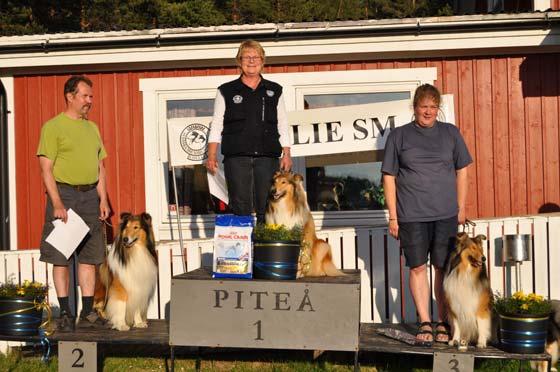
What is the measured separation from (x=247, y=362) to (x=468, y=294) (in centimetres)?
203

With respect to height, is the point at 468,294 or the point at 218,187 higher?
the point at 218,187

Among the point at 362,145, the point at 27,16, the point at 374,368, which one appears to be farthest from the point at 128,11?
the point at 374,368

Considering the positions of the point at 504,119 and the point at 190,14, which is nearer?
the point at 504,119

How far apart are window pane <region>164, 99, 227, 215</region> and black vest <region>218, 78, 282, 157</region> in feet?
8.53

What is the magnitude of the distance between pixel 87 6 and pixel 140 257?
730 inches

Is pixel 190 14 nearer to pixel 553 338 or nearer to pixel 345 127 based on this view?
pixel 345 127

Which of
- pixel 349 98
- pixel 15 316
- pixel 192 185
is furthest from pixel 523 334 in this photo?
pixel 192 185

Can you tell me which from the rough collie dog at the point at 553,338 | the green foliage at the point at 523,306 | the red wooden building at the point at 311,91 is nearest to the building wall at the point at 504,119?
the red wooden building at the point at 311,91

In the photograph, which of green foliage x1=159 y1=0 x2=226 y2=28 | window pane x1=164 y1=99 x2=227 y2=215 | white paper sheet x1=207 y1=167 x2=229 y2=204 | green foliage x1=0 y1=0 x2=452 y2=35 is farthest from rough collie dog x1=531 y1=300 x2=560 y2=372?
green foliage x1=159 y1=0 x2=226 y2=28

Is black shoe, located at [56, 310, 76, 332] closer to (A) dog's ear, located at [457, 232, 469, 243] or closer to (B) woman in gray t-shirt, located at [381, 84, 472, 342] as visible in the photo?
(B) woman in gray t-shirt, located at [381, 84, 472, 342]

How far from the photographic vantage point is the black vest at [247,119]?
551cm

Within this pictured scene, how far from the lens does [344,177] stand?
8.03 m

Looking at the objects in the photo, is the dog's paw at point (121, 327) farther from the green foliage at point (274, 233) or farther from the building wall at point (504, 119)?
the building wall at point (504, 119)

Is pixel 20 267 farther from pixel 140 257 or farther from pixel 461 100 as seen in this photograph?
pixel 461 100
